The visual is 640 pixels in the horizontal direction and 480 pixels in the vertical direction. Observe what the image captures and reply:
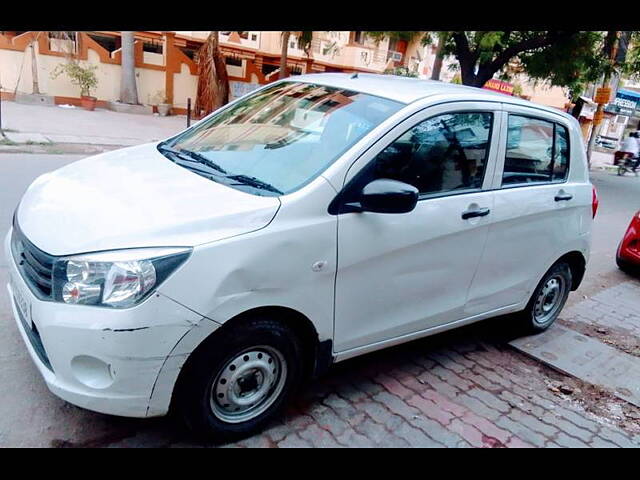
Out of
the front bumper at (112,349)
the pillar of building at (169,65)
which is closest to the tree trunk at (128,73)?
the pillar of building at (169,65)

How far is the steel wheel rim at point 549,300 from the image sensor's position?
4102 mm

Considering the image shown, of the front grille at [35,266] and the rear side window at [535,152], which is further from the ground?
the rear side window at [535,152]

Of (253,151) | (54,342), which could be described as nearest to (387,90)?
(253,151)

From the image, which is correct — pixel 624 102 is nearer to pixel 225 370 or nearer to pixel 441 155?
pixel 441 155

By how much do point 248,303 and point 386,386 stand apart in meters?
1.38

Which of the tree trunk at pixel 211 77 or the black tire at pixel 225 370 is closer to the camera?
the black tire at pixel 225 370

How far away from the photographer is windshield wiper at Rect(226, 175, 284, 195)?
2.54m

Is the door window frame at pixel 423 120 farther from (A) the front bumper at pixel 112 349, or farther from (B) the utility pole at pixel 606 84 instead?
(B) the utility pole at pixel 606 84

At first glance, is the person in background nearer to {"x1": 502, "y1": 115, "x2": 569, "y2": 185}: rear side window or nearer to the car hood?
{"x1": 502, "y1": 115, "x2": 569, "y2": 185}: rear side window

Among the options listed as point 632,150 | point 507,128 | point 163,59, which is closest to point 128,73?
point 163,59

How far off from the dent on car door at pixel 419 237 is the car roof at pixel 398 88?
0.15m

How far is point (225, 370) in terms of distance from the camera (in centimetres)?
236

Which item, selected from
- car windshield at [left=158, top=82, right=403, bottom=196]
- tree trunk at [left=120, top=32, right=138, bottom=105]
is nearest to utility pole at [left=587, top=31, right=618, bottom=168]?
car windshield at [left=158, top=82, right=403, bottom=196]
